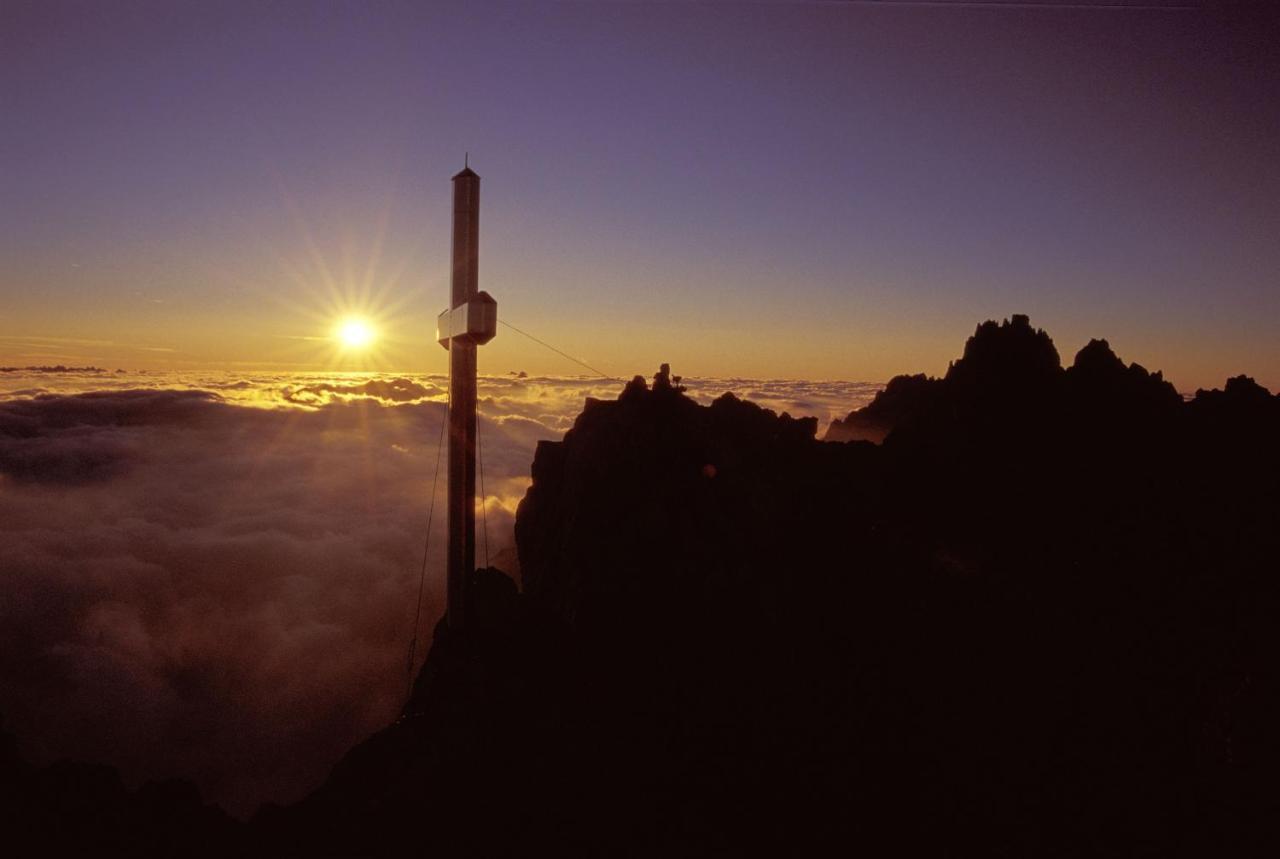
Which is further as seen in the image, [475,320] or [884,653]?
[884,653]

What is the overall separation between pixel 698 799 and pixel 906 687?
19.4ft

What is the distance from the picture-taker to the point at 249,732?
15038 centimetres

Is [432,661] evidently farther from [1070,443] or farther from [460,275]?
[1070,443]

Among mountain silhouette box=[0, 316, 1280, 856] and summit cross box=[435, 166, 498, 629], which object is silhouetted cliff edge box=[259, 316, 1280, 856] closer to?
mountain silhouette box=[0, 316, 1280, 856]

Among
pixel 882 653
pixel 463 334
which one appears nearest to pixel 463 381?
pixel 463 334

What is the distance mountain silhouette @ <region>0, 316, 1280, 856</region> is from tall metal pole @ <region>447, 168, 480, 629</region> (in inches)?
147

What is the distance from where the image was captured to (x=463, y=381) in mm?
11805

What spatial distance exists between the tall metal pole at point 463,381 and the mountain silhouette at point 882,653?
12.3 ft

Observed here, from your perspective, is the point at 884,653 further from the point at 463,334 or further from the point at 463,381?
the point at 463,334

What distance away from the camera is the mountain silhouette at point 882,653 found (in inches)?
596

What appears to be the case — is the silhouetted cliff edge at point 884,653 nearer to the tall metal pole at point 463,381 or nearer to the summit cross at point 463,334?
the tall metal pole at point 463,381

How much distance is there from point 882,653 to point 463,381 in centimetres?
1268

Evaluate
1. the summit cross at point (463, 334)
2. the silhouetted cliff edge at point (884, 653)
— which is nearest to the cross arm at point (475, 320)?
the summit cross at point (463, 334)

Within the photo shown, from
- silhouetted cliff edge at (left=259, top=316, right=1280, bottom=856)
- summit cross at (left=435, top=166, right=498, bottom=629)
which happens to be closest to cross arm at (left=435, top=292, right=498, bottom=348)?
summit cross at (left=435, top=166, right=498, bottom=629)
